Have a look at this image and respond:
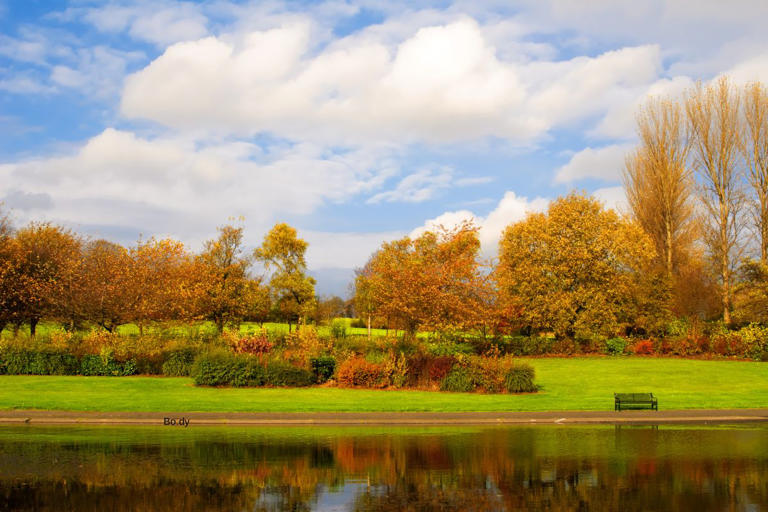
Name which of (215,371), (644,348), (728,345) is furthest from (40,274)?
Result: (728,345)

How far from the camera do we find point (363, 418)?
18.0 metres

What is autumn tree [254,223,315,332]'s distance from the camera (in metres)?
65.9

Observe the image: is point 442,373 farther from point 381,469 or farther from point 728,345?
point 728,345

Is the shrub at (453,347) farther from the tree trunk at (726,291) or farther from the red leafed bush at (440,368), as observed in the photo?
the tree trunk at (726,291)

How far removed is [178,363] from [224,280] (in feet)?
72.8

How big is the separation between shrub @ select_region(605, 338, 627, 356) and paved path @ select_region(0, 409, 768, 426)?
76.5 ft

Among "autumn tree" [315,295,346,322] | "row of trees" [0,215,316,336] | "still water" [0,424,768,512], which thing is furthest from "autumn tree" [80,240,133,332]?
"autumn tree" [315,295,346,322]

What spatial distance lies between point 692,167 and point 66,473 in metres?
57.8

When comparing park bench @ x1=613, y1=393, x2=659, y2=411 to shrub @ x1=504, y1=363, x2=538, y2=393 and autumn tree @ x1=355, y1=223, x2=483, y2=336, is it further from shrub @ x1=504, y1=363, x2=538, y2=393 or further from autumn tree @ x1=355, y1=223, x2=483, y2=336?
autumn tree @ x1=355, y1=223, x2=483, y2=336

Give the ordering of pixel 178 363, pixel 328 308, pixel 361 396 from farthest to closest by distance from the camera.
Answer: pixel 328 308 < pixel 178 363 < pixel 361 396

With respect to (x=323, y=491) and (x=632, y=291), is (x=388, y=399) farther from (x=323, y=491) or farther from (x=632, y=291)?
(x=632, y=291)

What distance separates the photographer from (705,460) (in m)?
12.0

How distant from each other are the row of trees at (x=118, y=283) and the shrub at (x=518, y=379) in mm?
23677

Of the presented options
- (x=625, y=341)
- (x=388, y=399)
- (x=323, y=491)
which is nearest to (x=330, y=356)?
(x=388, y=399)
